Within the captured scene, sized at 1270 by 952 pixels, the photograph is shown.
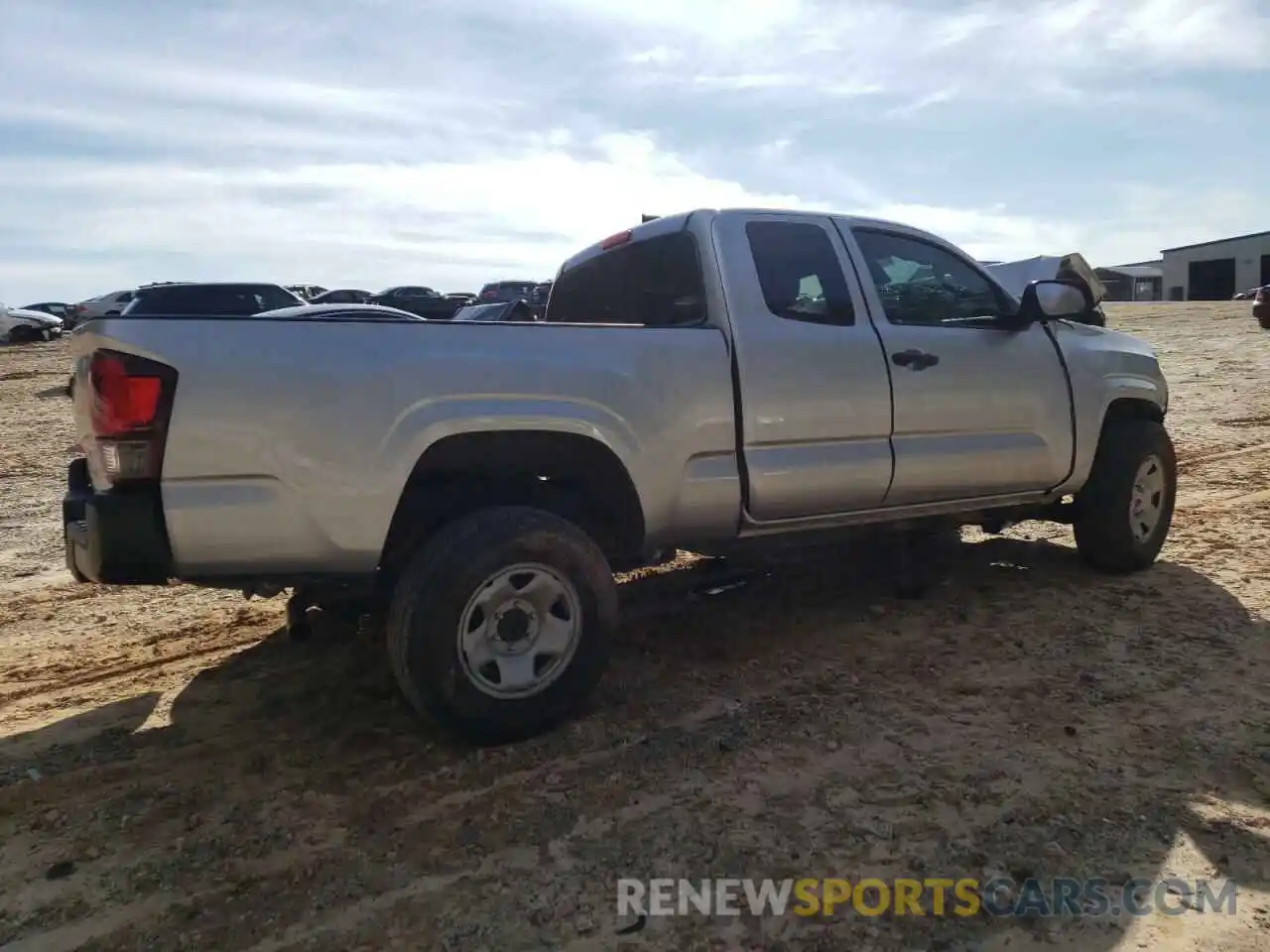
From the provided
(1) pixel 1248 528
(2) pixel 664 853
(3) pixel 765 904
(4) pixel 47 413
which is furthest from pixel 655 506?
(4) pixel 47 413

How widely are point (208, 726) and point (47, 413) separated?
38.2 feet

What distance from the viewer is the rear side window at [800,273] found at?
3918 mm

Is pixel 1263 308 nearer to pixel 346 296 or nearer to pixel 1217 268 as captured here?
pixel 346 296

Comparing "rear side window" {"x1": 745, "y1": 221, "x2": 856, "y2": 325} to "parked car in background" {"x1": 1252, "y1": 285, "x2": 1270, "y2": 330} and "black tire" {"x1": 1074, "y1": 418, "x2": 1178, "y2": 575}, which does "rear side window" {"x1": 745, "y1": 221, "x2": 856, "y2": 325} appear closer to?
"black tire" {"x1": 1074, "y1": 418, "x2": 1178, "y2": 575}

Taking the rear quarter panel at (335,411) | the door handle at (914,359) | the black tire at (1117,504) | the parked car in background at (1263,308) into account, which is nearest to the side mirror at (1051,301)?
the door handle at (914,359)

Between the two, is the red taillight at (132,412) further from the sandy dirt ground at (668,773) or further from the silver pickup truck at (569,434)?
the sandy dirt ground at (668,773)

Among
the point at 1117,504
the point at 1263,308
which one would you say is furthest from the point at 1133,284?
the point at 1117,504

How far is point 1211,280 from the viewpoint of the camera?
61.9 meters

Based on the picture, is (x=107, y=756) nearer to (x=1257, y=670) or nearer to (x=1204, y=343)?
(x=1257, y=670)

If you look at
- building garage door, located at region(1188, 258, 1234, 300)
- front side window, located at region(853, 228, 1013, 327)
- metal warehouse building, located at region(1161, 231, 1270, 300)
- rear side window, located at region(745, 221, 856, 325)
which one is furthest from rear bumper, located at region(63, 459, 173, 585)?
building garage door, located at region(1188, 258, 1234, 300)

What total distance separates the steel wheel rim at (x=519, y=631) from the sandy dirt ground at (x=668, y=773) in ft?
0.86

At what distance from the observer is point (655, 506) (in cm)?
353

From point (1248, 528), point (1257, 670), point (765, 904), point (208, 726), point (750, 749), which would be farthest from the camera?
point (1248, 528)

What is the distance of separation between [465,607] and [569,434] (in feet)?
2.40
